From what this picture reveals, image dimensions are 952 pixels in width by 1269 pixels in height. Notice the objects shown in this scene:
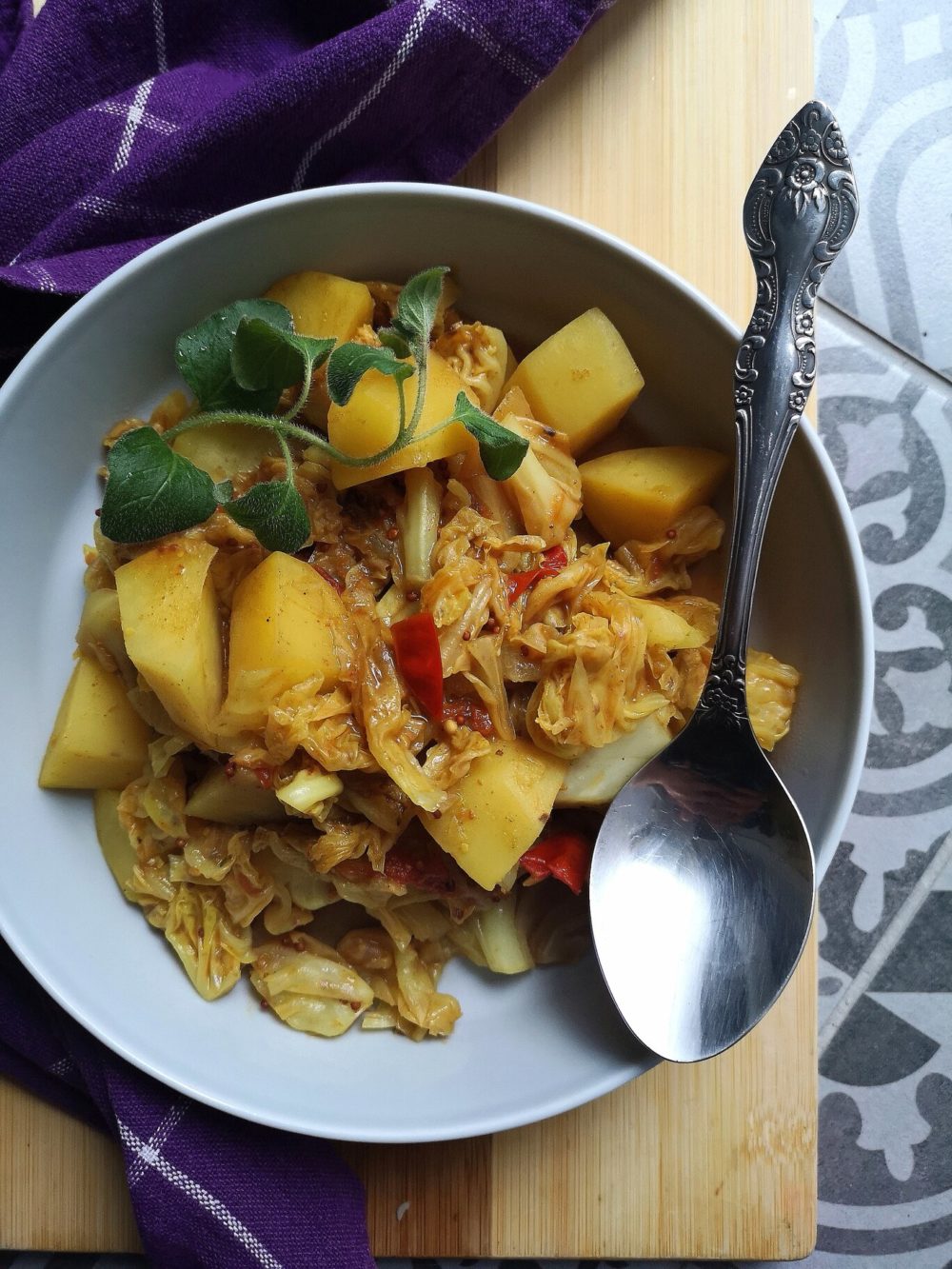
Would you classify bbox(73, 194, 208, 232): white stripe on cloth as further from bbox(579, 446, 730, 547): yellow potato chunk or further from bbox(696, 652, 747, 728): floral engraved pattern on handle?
bbox(696, 652, 747, 728): floral engraved pattern on handle

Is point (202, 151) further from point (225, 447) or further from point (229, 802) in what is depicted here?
point (229, 802)

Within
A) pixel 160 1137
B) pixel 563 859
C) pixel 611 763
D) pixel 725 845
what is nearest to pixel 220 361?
pixel 611 763

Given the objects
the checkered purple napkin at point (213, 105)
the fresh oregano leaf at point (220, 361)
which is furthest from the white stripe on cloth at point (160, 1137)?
the checkered purple napkin at point (213, 105)

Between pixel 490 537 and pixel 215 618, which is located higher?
pixel 490 537

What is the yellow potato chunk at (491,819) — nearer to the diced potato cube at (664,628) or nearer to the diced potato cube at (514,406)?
the diced potato cube at (664,628)

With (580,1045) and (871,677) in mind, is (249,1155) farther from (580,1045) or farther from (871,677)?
(871,677)

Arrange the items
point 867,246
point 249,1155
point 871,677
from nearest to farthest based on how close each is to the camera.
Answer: point 871,677 < point 249,1155 < point 867,246

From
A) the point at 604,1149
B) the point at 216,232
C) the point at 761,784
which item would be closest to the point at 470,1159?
the point at 604,1149
